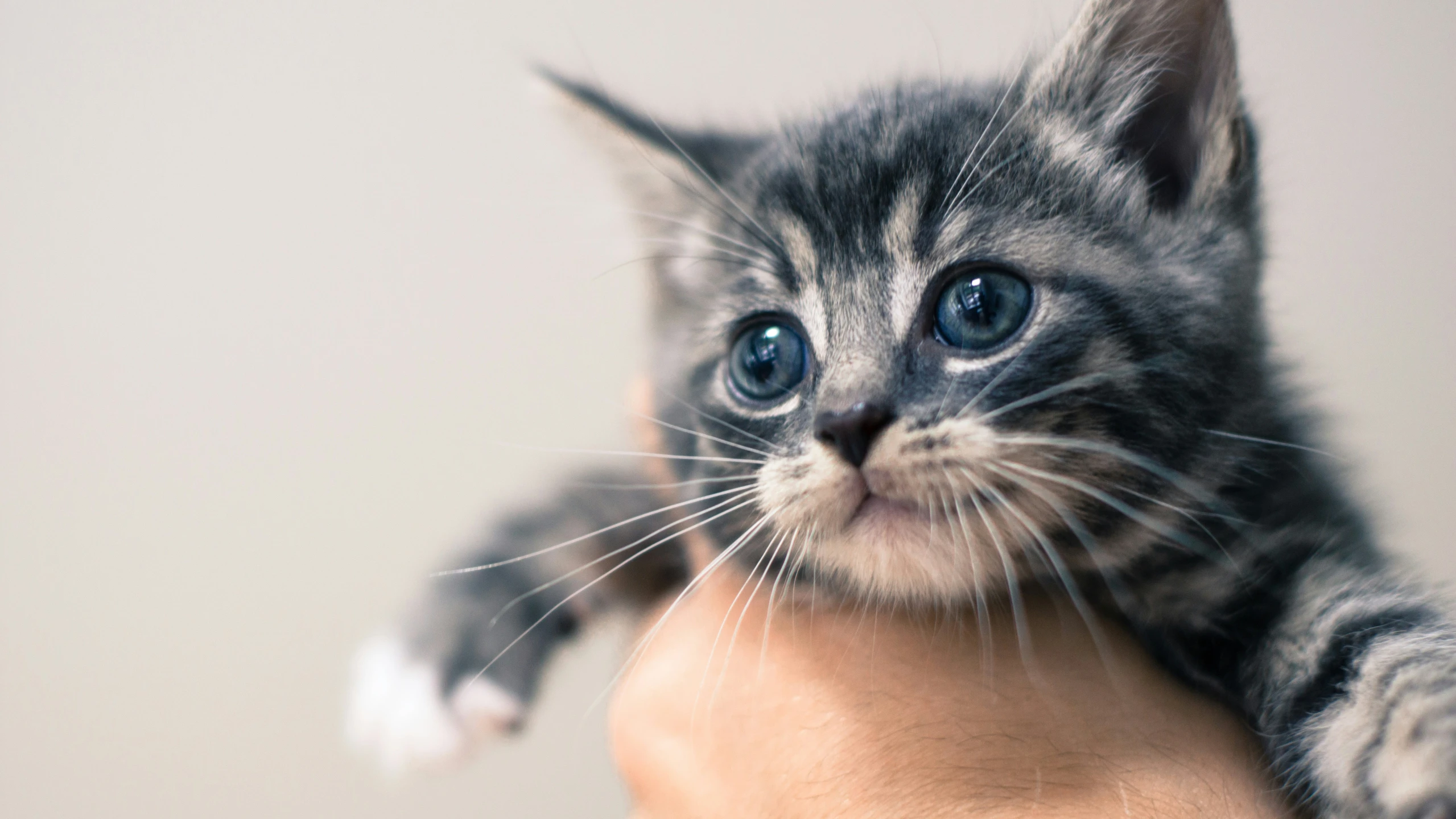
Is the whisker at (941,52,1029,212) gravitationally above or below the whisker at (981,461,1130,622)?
above

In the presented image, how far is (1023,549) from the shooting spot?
3.04ft

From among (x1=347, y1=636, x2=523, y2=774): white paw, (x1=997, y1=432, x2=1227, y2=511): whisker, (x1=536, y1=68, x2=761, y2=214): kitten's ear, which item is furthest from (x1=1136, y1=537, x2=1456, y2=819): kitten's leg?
(x1=347, y1=636, x2=523, y2=774): white paw

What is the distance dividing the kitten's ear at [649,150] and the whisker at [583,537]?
0.49 metres

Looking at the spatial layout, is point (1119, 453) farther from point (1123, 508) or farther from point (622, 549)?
point (622, 549)

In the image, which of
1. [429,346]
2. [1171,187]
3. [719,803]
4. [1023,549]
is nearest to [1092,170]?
[1171,187]

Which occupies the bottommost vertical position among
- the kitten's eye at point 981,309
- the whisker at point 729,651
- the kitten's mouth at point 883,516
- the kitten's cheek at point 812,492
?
the whisker at point 729,651

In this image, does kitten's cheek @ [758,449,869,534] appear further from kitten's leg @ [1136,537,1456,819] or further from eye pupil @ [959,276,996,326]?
kitten's leg @ [1136,537,1456,819]

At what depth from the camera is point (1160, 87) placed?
1.08 metres

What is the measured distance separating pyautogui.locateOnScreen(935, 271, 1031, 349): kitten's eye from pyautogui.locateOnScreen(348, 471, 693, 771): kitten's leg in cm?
47

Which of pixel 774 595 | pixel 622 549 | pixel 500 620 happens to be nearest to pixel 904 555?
pixel 774 595

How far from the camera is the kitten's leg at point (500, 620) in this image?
1.33 meters

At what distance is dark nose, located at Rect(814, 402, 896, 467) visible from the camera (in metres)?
0.85

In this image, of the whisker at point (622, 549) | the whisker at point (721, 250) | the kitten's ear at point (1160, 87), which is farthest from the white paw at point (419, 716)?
the kitten's ear at point (1160, 87)

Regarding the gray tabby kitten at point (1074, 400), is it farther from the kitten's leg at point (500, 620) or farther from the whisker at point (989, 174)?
the kitten's leg at point (500, 620)
